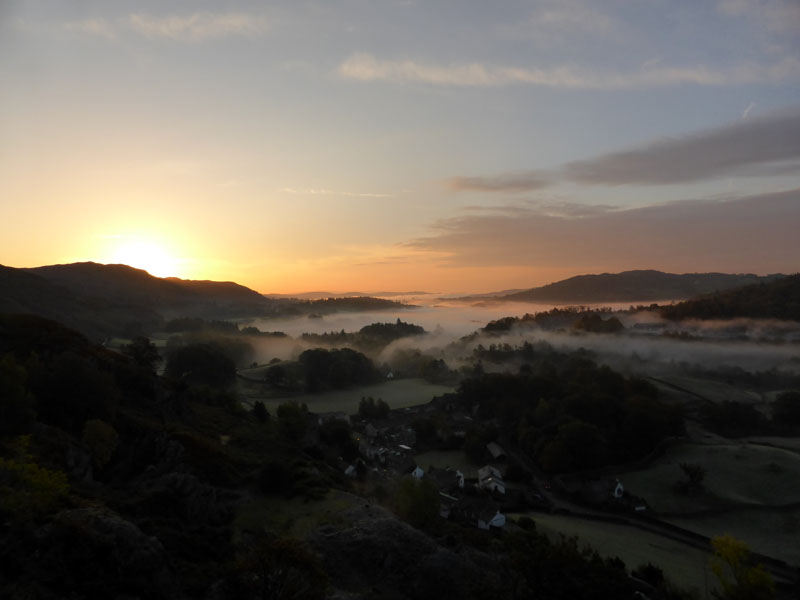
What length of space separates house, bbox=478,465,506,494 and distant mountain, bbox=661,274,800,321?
112 metres

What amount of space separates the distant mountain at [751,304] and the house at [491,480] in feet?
368

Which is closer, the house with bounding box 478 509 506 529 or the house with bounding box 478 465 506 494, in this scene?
the house with bounding box 478 509 506 529

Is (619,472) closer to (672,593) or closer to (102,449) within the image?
(672,593)

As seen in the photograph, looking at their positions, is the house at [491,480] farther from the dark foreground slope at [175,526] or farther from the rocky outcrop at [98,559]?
the rocky outcrop at [98,559]

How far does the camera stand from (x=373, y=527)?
2230cm

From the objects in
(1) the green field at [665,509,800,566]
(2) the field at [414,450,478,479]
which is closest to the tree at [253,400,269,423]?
(2) the field at [414,450,478,479]

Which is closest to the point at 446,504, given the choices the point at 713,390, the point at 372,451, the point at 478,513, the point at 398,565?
the point at 478,513

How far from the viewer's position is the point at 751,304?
130m

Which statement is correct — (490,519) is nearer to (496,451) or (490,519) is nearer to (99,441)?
(496,451)

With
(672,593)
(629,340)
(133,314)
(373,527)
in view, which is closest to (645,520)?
(672,593)

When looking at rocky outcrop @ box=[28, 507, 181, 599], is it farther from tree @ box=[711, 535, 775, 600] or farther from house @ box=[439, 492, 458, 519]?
tree @ box=[711, 535, 775, 600]

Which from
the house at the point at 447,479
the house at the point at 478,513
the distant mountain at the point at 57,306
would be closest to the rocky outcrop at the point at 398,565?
the house at the point at 478,513

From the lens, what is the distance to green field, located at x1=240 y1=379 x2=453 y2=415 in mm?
75688

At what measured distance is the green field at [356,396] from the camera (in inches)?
2980
